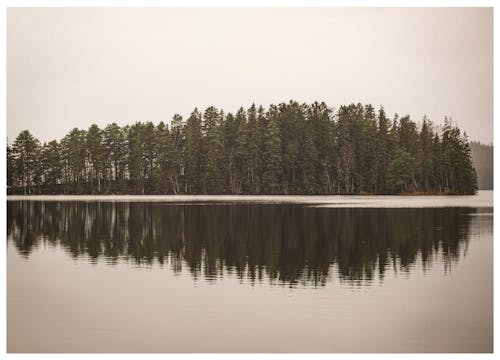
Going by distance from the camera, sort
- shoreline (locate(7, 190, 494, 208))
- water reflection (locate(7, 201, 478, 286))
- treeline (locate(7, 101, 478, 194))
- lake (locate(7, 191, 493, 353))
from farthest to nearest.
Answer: treeline (locate(7, 101, 478, 194))
shoreline (locate(7, 190, 494, 208))
water reflection (locate(7, 201, 478, 286))
lake (locate(7, 191, 493, 353))

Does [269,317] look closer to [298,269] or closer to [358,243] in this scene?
[298,269]

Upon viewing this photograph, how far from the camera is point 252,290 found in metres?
11.6

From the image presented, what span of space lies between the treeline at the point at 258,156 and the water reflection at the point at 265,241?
107 ft

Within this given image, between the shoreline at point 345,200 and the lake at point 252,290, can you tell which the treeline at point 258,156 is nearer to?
the shoreline at point 345,200

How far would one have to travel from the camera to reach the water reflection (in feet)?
45.4

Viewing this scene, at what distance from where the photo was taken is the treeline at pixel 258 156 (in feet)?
193

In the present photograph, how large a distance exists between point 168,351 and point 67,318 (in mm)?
2357

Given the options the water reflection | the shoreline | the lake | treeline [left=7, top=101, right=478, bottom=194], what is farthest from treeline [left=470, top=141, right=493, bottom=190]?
treeline [left=7, top=101, right=478, bottom=194]

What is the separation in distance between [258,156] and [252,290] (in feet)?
172

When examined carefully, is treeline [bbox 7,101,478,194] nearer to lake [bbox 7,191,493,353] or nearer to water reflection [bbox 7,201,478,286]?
water reflection [bbox 7,201,478,286]

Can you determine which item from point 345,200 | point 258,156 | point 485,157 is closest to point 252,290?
point 485,157

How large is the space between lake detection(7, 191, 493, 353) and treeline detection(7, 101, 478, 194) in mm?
39204

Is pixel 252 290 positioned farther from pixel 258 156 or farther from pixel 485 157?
pixel 258 156
